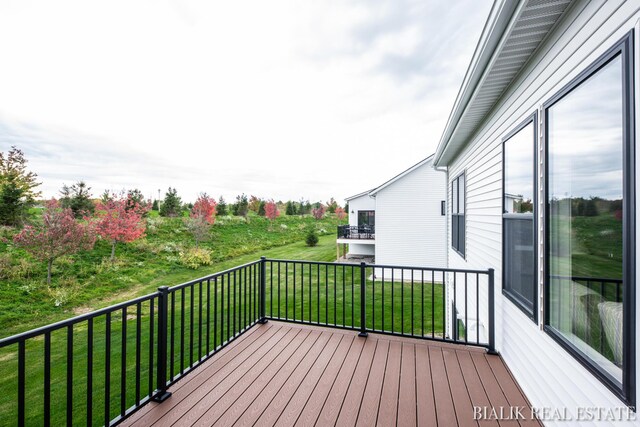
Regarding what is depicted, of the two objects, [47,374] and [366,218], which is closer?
[47,374]

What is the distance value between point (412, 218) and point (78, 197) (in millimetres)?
16451

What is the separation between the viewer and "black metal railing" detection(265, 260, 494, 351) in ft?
11.0

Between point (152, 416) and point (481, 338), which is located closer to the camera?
point (152, 416)

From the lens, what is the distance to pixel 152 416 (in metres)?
2.06

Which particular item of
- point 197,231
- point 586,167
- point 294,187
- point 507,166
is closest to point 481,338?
point 507,166

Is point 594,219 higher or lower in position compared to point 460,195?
lower

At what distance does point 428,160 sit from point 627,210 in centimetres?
1154

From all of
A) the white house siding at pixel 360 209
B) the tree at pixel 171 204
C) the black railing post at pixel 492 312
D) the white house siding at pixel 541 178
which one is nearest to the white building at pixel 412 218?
the white house siding at pixel 360 209

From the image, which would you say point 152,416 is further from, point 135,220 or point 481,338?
point 135,220

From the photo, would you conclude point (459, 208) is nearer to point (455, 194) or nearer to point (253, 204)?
point (455, 194)

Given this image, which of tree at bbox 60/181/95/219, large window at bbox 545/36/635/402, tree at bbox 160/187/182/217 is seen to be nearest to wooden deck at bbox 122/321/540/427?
large window at bbox 545/36/635/402

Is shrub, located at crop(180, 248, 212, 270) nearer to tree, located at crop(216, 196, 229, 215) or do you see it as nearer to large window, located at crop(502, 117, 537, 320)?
tree, located at crop(216, 196, 229, 215)

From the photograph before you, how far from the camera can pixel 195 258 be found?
40.9ft

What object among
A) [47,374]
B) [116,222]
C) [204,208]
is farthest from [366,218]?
[47,374]
